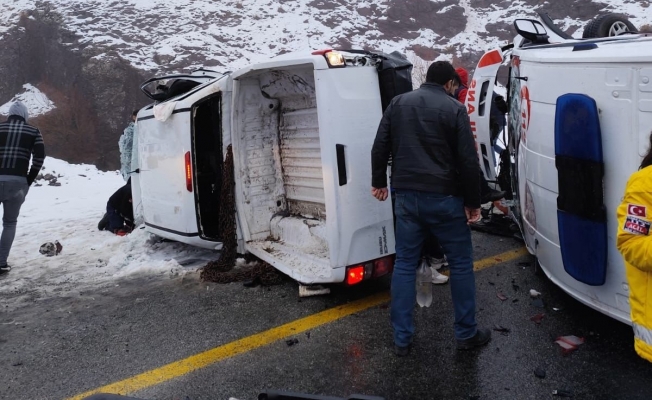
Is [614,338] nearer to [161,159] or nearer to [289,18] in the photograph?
[161,159]

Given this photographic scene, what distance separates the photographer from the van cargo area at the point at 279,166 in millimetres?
4875

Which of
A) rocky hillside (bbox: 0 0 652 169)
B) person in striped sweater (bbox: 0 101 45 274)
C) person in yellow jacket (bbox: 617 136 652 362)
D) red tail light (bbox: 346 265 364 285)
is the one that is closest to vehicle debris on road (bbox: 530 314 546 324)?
red tail light (bbox: 346 265 364 285)

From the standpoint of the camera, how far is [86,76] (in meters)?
26.9

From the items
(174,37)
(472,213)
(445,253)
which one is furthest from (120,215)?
(174,37)

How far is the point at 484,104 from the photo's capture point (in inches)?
222

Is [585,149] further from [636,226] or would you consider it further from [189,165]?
[189,165]

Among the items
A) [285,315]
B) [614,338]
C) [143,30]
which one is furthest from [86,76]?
[614,338]

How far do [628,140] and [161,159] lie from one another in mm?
4320

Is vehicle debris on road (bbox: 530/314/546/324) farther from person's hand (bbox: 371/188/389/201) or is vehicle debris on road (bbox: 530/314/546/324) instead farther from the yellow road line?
person's hand (bbox: 371/188/389/201)

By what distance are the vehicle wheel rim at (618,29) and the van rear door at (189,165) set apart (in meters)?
3.94

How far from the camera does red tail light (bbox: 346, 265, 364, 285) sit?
12.7ft

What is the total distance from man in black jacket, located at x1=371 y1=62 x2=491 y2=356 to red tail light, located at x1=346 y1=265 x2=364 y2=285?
51cm

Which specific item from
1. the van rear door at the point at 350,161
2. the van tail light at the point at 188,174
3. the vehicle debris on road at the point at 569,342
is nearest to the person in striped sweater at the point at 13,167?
the van tail light at the point at 188,174

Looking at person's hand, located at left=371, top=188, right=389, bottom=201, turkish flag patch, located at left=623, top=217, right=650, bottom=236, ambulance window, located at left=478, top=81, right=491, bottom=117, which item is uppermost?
ambulance window, located at left=478, top=81, right=491, bottom=117
